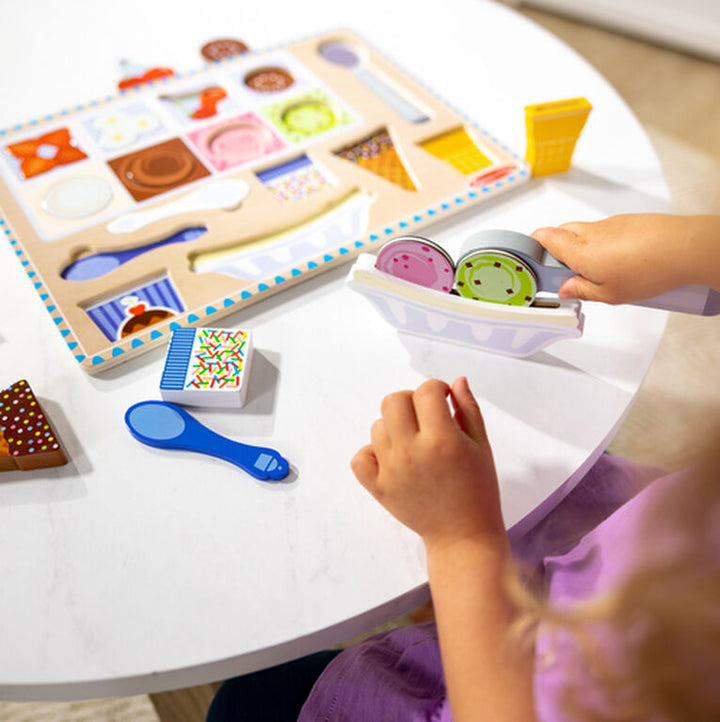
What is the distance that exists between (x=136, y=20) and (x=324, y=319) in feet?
2.12

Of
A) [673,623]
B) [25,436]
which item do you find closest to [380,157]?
[25,436]

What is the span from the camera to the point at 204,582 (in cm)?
52

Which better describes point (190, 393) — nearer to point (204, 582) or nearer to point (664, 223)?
point (204, 582)

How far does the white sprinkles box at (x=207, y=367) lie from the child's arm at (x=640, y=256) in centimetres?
29

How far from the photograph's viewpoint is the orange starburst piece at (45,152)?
2.69 ft

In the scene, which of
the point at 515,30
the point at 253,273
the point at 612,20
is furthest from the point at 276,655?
the point at 612,20

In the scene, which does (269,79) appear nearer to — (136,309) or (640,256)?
(136,309)

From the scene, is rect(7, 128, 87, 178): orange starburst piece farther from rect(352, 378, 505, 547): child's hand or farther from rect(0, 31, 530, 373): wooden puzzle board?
rect(352, 378, 505, 547): child's hand

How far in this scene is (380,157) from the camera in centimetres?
84

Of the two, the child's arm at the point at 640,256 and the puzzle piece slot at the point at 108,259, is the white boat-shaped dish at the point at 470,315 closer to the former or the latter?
the child's arm at the point at 640,256

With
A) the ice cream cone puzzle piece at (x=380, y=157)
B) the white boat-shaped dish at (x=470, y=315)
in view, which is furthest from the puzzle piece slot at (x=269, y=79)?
the white boat-shaped dish at (x=470, y=315)

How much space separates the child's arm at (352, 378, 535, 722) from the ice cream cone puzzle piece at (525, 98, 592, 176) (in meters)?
0.36

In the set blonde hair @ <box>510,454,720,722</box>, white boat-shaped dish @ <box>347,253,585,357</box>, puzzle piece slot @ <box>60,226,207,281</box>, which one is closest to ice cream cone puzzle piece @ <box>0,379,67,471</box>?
puzzle piece slot @ <box>60,226,207,281</box>

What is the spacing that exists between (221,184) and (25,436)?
36 centimetres
